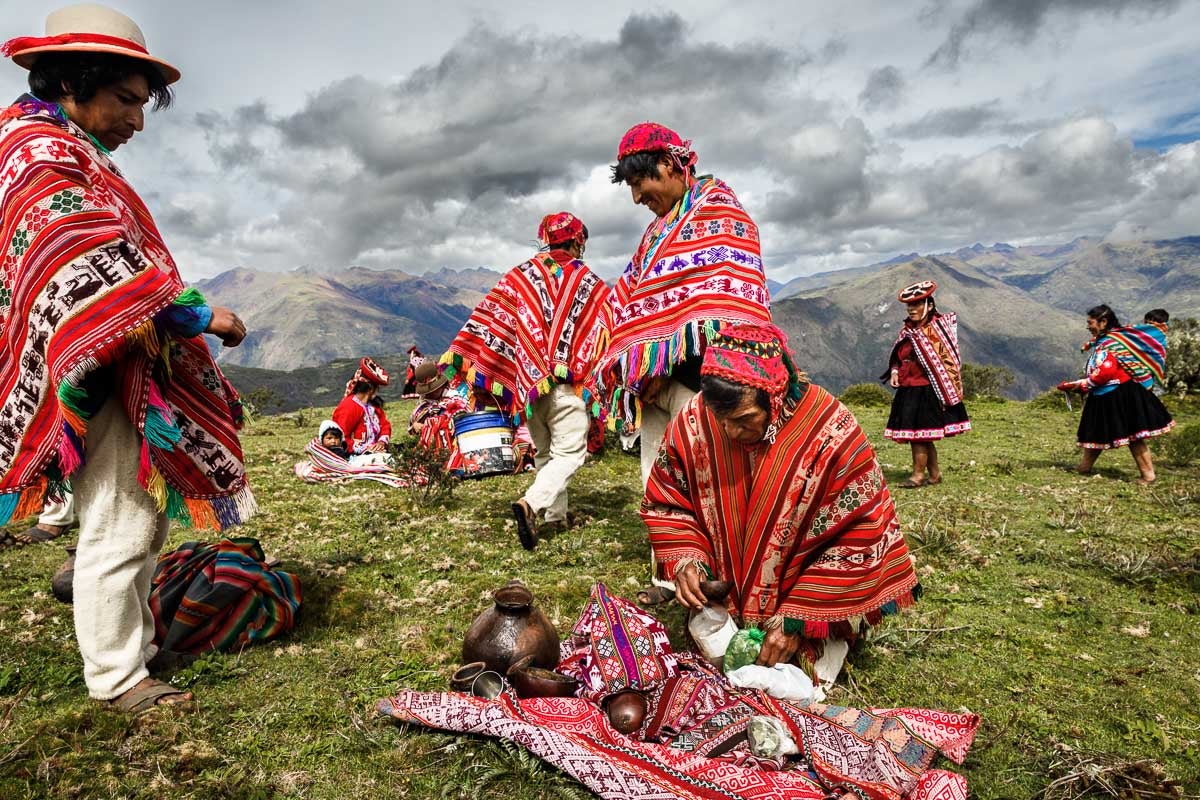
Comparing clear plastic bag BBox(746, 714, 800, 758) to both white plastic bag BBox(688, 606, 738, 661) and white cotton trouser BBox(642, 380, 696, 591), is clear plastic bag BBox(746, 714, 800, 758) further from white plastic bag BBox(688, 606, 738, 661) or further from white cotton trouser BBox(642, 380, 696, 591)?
white cotton trouser BBox(642, 380, 696, 591)

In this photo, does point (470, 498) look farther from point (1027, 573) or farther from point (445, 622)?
point (1027, 573)

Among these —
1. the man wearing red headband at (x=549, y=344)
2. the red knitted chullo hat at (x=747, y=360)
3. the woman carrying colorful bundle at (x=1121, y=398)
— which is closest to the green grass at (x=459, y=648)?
the man wearing red headband at (x=549, y=344)

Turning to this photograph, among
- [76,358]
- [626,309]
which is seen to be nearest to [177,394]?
[76,358]

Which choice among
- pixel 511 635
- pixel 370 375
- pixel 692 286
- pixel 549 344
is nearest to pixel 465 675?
pixel 511 635

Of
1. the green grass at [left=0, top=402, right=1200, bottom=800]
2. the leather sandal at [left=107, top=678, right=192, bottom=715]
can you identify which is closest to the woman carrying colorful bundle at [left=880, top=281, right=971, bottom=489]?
the green grass at [left=0, top=402, right=1200, bottom=800]

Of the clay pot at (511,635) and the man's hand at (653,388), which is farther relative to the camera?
the man's hand at (653,388)

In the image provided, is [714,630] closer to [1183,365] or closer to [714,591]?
[714,591]

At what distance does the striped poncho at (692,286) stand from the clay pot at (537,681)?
8.41ft

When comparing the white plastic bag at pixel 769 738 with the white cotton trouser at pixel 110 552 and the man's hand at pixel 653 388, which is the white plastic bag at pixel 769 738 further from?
the white cotton trouser at pixel 110 552

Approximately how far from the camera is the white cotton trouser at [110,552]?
11.9 feet

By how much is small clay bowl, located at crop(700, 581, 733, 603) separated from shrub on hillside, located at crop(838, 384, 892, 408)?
62.2 ft

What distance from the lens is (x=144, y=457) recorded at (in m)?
3.73

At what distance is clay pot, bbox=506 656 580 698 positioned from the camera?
152 inches

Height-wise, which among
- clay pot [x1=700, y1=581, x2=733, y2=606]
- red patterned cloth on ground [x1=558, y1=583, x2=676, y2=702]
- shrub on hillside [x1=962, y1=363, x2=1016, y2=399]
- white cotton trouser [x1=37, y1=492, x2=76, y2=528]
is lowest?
shrub on hillside [x1=962, y1=363, x2=1016, y2=399]
